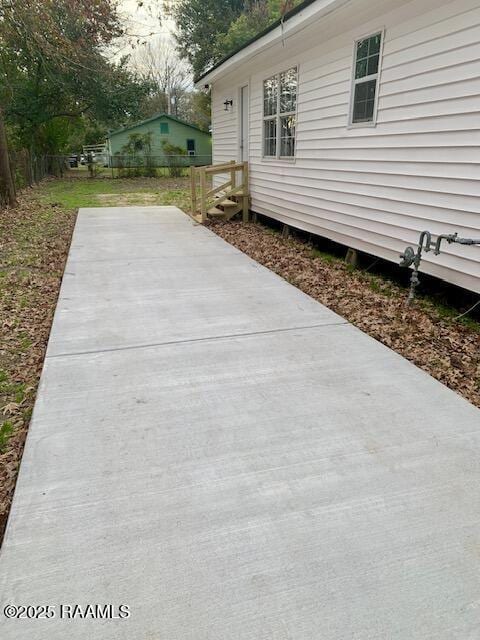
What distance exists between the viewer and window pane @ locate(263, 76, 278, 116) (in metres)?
→ 7.78

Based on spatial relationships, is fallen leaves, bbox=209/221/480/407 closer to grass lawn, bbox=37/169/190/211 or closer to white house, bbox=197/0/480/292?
white house, bbox=197/0/480/292

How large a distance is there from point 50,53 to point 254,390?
866 cm

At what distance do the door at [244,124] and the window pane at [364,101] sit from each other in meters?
4.50

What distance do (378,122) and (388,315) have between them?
230 cm

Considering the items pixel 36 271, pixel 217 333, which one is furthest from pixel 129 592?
pixel 36 271

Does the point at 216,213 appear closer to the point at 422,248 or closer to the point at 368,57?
the point at 368,57

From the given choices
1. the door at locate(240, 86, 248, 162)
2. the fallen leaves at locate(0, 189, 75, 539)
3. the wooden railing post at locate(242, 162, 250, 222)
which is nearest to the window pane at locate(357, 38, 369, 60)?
the wooden railing post at locate(242, 162, 250, 222)

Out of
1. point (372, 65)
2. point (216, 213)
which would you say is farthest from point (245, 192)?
point (372, 65)

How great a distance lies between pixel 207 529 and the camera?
1.75 metres

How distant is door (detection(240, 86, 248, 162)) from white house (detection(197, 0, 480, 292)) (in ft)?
4.35

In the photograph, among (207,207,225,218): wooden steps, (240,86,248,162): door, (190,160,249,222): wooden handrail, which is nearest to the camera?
(190,160,249,222): wooden handrail

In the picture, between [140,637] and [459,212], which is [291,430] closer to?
[140,637]

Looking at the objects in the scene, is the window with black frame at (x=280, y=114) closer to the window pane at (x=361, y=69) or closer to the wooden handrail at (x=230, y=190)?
the wooden handrail at (x=230, y=190)

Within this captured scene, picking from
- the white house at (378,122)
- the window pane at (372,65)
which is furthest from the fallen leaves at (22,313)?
the window pane at (372,65)
